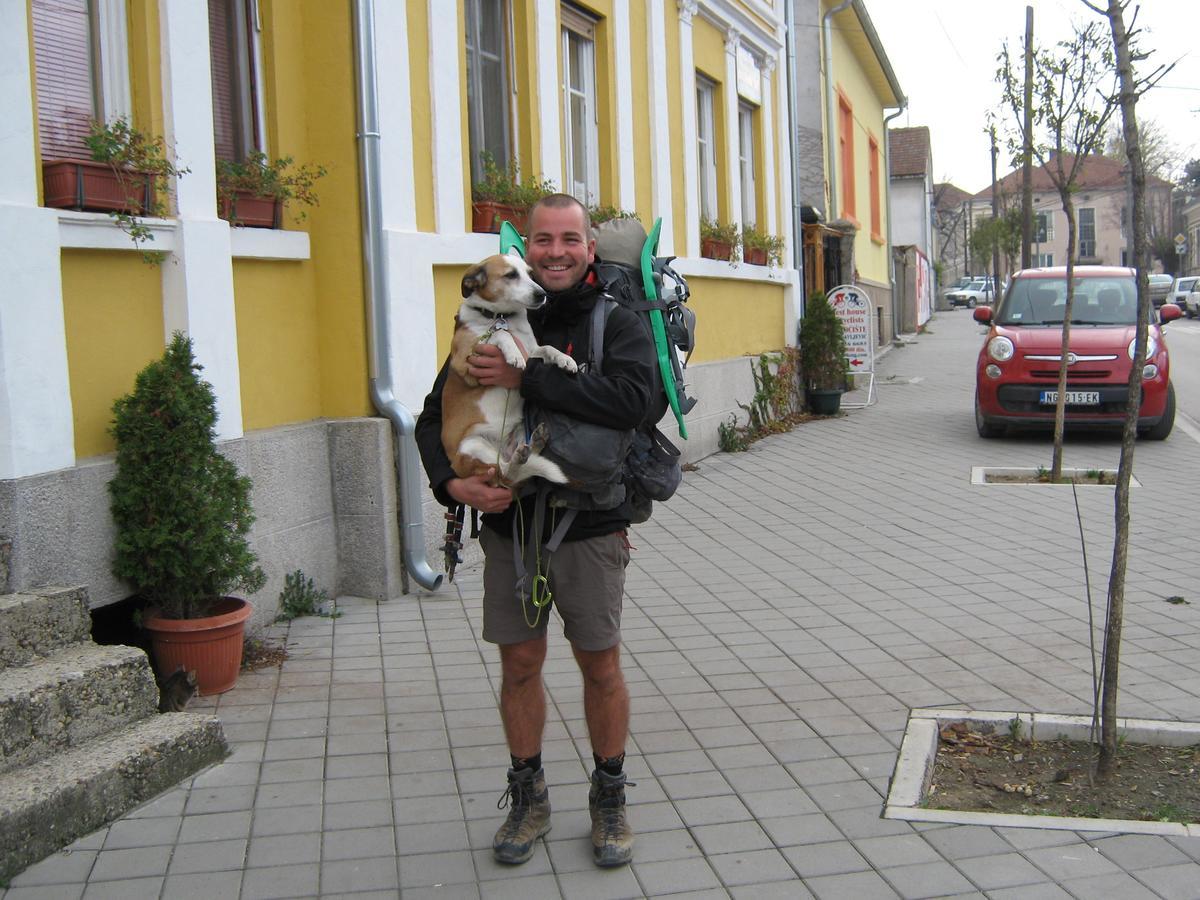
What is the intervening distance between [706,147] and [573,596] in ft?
35.6

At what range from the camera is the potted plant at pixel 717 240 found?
13055 mm

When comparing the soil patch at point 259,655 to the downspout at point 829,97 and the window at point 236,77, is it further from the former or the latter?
the downspout at point 829,97

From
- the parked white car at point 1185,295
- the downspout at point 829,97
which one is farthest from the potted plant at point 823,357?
the parked white car at point 1185,295

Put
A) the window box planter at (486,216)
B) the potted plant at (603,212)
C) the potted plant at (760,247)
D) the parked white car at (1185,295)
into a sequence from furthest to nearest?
the parked white car at (1185,295), the potted plant at (760,247), the potted plant at (603,212), the window box planter at (486,216)

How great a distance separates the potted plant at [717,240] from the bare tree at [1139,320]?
8.64 meters

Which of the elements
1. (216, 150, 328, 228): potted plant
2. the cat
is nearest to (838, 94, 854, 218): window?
(216, 150, 328, 228): potted plant

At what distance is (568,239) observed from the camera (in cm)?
368

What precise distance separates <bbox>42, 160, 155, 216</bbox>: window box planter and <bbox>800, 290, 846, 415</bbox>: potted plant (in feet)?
37.4

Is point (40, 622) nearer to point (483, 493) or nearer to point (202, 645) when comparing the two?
point (202, 645)

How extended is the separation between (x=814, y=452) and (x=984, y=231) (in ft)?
152

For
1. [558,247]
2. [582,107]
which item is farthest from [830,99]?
[558,247]

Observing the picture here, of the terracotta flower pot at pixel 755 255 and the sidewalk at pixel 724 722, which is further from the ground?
the terracotta flower pot at pixel 755 255

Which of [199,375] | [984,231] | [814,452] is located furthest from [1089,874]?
[984,231]

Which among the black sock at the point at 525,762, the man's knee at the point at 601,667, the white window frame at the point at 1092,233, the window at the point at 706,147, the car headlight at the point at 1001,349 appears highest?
the white window frame at the point at 1092,233
